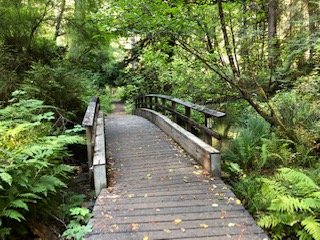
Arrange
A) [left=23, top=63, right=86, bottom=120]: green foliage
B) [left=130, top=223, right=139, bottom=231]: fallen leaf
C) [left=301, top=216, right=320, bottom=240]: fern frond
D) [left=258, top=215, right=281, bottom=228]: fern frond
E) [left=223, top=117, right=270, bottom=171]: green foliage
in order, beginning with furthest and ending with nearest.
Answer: [left=23, top=63, right=86, bottom=120]: green foliage → [left=223, top=117, right=270, bottom=171]: green foliage → [left=130, top=223, right=139, bottom=231]: fallen leaf → [left=258, top=215, right=281, bottom=228]: fern frond → [left=301, top=216, right=320, bottom=240]: fern frond

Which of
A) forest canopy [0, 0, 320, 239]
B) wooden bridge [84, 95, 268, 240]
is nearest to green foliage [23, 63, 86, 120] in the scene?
forest canopy [0, 0, 320, 239]

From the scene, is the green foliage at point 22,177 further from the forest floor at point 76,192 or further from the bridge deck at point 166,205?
the bridge deck at point 166,205

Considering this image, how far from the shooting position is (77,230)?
3229mm

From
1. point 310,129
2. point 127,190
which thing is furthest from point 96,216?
point 310,129

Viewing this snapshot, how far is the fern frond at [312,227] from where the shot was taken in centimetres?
274

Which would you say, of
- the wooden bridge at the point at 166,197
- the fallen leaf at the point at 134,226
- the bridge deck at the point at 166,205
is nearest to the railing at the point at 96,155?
the wooden bridge at the point at 166,197

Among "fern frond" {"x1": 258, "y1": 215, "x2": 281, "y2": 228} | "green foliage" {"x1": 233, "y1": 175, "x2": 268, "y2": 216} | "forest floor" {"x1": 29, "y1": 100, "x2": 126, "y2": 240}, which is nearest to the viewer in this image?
"fern frond" {"x1": 258, "y1": 215, "x2": 281, "y2": 228}

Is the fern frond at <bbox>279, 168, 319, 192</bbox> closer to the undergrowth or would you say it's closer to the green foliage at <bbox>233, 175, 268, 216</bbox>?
the green foliage at <bbox>233, 175, 268, 216</bbox>

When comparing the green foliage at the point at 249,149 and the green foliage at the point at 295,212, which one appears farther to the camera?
the green foliage at the point at 249,149

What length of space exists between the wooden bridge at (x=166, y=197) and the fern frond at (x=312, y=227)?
47 centimetres

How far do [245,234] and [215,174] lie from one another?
1.72 meters

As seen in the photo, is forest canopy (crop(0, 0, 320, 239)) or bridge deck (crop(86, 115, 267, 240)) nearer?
bridge deck (crop(86, 115, 267, 240))

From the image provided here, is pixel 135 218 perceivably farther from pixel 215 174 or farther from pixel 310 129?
pixel 310 129

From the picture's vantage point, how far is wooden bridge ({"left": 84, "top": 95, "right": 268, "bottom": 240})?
3164 mm
